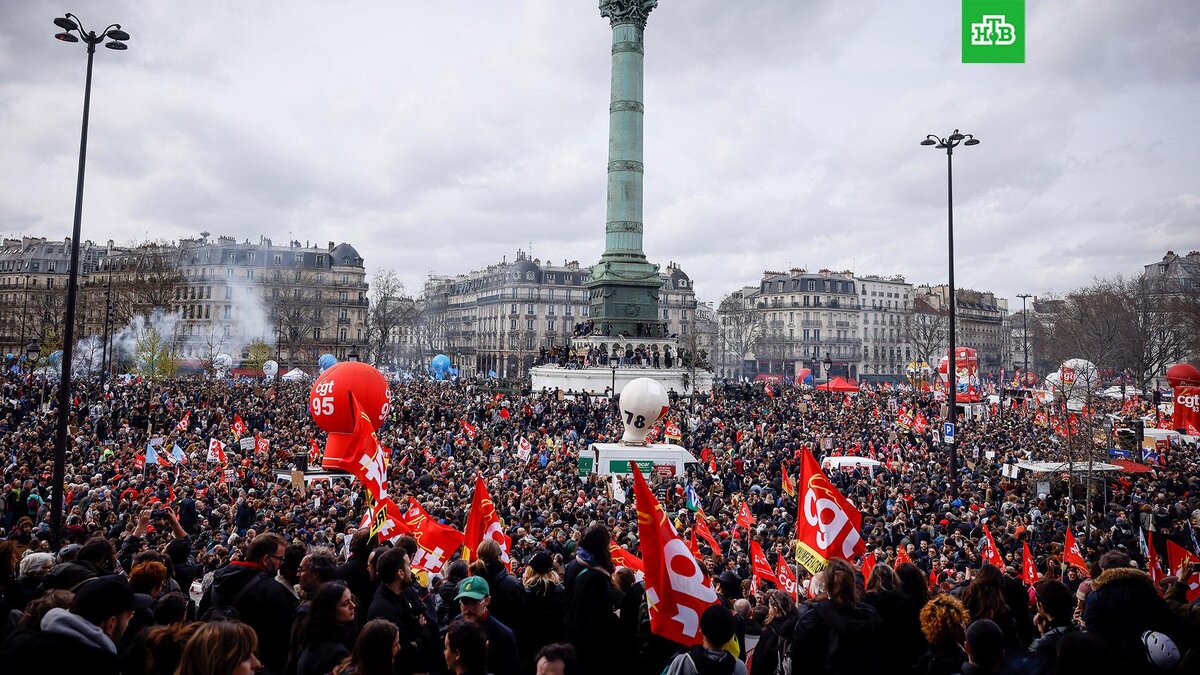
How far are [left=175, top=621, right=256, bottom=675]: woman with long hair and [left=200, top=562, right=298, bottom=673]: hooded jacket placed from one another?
70.1 inches

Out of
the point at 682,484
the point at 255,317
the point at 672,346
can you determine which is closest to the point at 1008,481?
the point at 682,484

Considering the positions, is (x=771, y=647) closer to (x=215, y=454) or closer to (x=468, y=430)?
(x=215, y=454)

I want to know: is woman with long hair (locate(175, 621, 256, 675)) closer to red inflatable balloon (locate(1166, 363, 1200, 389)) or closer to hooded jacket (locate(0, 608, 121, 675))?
hooded jacket (locate(0, 608, 121, 675))

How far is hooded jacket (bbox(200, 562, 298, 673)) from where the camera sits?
5363mm

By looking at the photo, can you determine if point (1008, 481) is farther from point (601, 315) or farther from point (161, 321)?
point (161, 321)

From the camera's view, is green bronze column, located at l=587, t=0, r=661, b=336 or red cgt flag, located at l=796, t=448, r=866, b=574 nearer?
red cgt flag, located at l=796, t=448, r=866, b=574

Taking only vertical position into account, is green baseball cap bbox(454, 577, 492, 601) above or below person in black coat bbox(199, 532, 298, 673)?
above

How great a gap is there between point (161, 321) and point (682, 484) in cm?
6287

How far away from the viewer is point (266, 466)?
63.5 feet

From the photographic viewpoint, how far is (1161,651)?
4.91m

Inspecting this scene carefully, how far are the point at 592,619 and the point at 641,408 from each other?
15.7m

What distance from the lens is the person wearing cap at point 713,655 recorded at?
14.4 ft

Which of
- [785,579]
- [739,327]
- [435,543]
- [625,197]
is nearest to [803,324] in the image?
[739,327]

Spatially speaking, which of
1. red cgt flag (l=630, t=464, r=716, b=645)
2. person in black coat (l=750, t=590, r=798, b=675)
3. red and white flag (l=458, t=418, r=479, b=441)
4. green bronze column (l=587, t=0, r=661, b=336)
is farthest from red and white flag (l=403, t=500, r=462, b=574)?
green bronze column (l=587, t=0, r=661, b=336)
